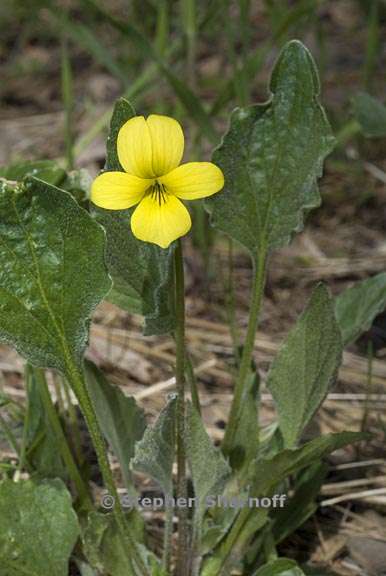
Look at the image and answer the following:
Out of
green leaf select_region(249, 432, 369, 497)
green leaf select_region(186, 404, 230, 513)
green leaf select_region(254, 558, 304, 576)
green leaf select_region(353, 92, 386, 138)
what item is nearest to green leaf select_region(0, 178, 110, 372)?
green leaf select_region(186, 404, 230, 513)

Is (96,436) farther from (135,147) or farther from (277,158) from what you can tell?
(277,158)

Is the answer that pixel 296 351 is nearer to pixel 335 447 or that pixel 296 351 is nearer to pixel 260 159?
pixel 335 447

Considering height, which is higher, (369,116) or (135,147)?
(369,116)

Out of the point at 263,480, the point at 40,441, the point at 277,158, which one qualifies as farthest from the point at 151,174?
the point at 40,441

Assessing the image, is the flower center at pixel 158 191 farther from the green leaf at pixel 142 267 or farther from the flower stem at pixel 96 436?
the flower stem at pixel 96 436

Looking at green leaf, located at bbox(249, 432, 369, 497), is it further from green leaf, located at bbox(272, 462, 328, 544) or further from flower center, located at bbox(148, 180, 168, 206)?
flower center, located at bbox(148, 180, 168, 206)

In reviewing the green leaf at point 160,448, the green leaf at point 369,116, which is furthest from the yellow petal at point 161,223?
the green leaf at point 369,116

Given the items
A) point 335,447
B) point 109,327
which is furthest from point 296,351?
point 109,327
